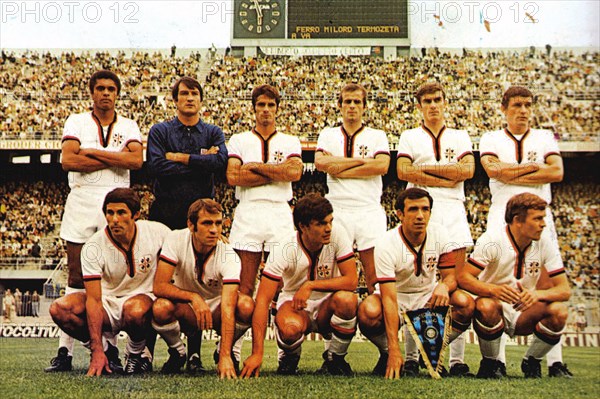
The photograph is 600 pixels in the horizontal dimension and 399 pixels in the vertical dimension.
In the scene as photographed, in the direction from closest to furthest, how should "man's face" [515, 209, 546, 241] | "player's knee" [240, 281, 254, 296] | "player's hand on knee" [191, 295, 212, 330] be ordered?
"player's hand on knee" [191, 295, 212, 330] < "man's face" [515, 209, 546, 241] < "player's knee" [240, 281, 254, 296]

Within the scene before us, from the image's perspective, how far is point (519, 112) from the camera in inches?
205

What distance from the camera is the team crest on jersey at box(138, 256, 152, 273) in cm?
469

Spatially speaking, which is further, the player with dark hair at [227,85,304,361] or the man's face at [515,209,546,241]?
the player with dark hair at [227,85,304,361]

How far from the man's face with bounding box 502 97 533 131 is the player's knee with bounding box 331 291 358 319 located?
7.04 ft

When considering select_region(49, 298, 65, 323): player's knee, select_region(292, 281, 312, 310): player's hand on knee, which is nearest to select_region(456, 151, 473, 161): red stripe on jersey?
select_region(292, 281, 312, 310): player's hand on knee

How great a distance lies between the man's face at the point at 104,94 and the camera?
491 cm

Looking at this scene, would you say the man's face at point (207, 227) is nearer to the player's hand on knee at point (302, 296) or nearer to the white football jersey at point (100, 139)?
the player's hand on knee at point (302, 296)

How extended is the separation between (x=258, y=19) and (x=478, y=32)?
6.32 feet

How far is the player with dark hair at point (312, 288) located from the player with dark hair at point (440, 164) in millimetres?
924

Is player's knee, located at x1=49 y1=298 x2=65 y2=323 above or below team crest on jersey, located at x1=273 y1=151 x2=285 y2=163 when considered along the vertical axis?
below

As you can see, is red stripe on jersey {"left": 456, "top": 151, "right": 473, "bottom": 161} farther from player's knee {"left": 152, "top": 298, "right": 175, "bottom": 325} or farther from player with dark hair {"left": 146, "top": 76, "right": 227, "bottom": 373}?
player's knee {"left": 152, "top": 298, "right": 175, "bottom": 325}

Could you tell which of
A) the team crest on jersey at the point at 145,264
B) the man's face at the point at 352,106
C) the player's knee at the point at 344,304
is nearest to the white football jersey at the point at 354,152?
the man's face at the point at 352,106

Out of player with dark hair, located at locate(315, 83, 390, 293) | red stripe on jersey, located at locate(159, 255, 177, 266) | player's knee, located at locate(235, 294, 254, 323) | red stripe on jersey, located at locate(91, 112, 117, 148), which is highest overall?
red stripe on jersey, located at locate(91, 112, 117, 148)

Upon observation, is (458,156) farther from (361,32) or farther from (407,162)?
(361,32)
